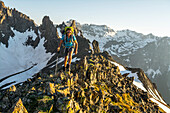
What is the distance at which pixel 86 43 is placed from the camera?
99.4m

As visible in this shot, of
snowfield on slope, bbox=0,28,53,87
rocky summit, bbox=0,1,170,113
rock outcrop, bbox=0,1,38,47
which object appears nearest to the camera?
rocky summit, bbox=0,1,170,113

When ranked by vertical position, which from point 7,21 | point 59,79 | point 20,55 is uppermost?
point 7,21

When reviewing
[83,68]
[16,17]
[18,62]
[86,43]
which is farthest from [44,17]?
[83,68]

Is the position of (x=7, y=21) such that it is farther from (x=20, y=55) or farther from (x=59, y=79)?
(x=59, y=79)

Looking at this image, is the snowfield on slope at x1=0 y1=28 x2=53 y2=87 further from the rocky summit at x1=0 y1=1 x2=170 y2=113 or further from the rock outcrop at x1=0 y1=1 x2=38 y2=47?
the rock outcrop at x1=0 y1=1 x2=38 y2=47

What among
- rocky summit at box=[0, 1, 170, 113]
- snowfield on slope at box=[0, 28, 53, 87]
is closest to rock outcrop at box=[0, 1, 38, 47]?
rocky summit at box=[0, 1, 170, 113]

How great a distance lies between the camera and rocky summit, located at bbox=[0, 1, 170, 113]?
10.1 m

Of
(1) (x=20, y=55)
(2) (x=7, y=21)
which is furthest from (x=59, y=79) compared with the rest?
(2) (x=7, y=21)

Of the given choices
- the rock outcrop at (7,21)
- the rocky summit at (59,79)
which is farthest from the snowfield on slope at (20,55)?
the rock outcrop at (7,21)

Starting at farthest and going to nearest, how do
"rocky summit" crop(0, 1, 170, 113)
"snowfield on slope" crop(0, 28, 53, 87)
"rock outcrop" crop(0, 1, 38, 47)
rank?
"rock outcrop" crop(0, 1, 38, 47) < "snowfield on slope" crop(0, 28, 53, 87) < "rocky summit" crop(0, 1, 170, 113)

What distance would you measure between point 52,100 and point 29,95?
6.77 feet

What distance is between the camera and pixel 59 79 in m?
13.8

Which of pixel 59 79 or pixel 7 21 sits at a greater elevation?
pixel 7 21

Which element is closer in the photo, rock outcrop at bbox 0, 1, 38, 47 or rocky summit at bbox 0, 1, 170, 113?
rocky summit at bbox 0, 1, 170, 113
